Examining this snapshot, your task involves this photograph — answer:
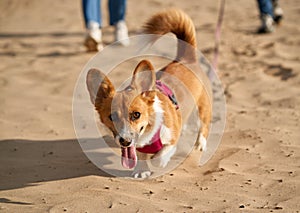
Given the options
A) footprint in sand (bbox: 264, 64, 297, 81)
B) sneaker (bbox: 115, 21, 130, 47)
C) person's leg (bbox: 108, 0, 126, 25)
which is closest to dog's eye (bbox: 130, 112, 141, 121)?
footprint in sand (bbox: 264, 64, 297, 81)

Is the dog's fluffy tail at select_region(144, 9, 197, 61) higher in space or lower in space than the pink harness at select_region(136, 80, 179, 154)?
higher

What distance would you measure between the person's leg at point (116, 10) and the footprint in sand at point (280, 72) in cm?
189

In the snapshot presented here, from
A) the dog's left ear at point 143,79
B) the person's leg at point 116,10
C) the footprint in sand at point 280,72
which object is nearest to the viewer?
the dog's left ear at point 143,79

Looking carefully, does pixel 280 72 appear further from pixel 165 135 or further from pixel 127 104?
pixel 127 104

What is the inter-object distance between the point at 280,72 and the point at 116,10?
212 cm

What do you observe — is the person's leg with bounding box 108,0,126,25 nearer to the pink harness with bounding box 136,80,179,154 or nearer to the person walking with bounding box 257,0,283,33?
the person walking with bounding box 257,0,283,33

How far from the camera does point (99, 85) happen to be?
3008 millimetres

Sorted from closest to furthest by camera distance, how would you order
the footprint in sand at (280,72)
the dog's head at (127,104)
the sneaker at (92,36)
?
the dog's head at (127,104) < the footprint in sand at (280,72) < the sneaker at (92,36)

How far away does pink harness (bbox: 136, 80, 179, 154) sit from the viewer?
309cm

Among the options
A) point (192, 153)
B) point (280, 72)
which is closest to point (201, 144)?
point (192, 153)

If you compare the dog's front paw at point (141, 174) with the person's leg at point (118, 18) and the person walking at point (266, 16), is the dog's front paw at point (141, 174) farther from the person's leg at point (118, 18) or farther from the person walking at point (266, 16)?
the person walking at point (266, 16)

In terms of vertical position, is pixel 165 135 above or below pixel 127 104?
below

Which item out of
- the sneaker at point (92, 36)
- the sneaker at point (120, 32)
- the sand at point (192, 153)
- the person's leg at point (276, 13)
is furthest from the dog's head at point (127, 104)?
the person's leg at point (276, 13)

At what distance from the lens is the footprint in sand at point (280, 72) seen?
4.83m
